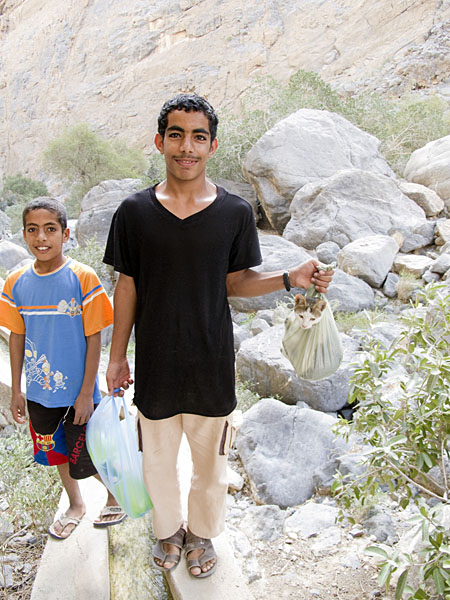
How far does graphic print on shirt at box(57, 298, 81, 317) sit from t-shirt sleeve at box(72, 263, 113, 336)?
2 centimetres

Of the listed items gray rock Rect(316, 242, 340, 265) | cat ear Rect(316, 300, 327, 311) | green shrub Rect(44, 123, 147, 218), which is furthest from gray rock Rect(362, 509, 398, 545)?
green shrub Rect(44, 123, 147, 218)

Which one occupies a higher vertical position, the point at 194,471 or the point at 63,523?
the point at 194,471

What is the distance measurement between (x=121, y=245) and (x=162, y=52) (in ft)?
91.3

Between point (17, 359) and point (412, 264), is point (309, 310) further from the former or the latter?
point (412, 264)

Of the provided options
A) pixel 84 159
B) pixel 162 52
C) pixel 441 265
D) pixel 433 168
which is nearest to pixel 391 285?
pixel 441 265

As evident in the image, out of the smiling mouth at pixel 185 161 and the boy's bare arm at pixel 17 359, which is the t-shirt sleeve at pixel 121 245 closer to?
the smiling mouth at pixel 185 161

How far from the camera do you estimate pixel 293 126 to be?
7.80 metres

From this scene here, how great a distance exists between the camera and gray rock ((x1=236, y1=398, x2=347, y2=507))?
2520 millimetres

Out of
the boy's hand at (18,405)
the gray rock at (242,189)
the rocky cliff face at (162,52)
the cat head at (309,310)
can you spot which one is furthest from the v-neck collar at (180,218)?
the rocky cliff face at (162,52)

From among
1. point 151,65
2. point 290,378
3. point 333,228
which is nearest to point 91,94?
point 151,65

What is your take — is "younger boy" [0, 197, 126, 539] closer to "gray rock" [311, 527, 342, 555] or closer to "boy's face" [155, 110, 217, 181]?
Result: "boy's face" [155, 110, 217, 181]

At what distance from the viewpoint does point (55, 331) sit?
5.70 feet

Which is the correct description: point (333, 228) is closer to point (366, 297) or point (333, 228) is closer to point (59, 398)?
point (366, 297)

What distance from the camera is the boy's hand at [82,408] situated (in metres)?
1.77
